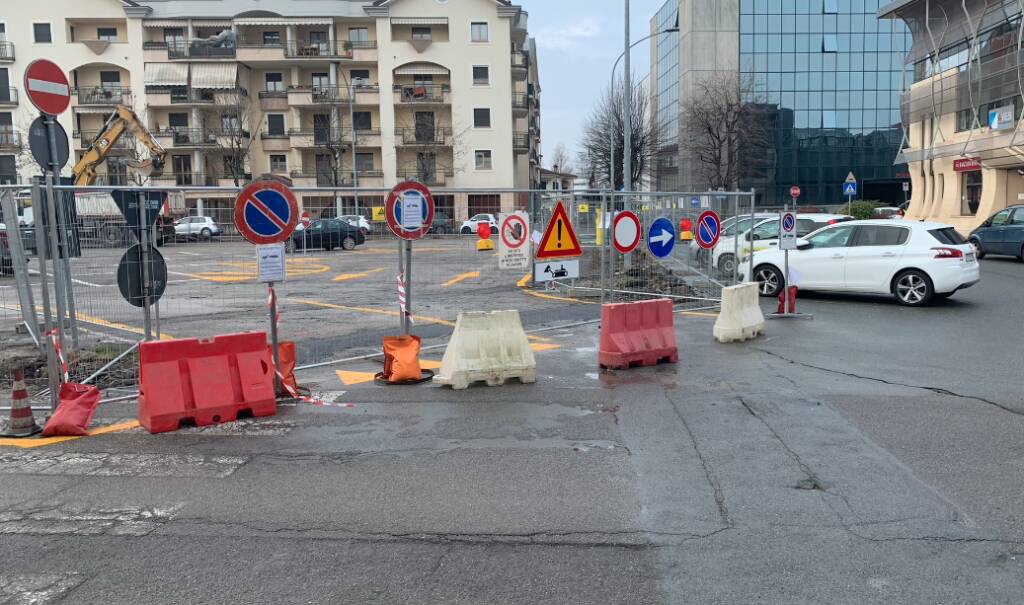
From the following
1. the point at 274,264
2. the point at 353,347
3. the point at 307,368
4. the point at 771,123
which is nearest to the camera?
the point at 274,264

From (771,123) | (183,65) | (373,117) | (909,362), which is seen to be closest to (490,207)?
(909,362)

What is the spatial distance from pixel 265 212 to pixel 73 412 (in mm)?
2459

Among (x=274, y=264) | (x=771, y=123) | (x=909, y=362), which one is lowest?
(x=909, y=362)

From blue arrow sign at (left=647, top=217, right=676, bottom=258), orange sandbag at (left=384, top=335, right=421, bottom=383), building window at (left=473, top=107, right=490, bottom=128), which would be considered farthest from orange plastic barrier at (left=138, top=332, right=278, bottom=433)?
building window at (left=473, top=107, right=490, bottom=128)

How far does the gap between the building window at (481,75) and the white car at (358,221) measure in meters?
48.7

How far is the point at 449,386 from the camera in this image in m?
8.58

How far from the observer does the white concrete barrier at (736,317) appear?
11.3m

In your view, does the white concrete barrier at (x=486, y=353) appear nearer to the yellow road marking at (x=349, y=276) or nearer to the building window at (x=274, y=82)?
the yellow road marking at (x=349, y=276)

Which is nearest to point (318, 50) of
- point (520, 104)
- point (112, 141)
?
point (520, 104)

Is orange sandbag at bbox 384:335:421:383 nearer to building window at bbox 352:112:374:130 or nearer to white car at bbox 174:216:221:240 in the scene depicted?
white car at bbox 174:216:221:240

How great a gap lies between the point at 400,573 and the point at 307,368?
19.0 feet

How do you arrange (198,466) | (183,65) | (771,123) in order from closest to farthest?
(198,466) < (183,65) < (771,123)

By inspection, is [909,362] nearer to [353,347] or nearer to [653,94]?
[353,347]

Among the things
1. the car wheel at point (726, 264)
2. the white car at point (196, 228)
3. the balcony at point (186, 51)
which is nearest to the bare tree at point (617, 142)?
the balcony at point (186, 51)
